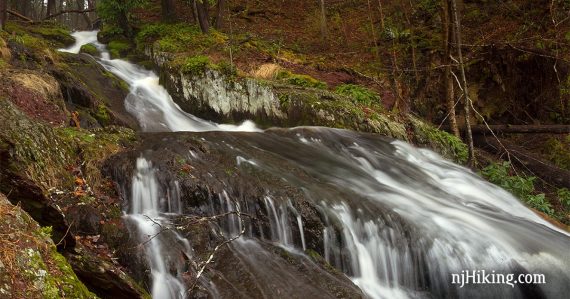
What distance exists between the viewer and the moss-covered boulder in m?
2.24

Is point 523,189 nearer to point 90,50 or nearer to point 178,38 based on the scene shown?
point 178,38

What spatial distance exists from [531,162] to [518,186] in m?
2.83

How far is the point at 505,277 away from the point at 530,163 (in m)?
7.33

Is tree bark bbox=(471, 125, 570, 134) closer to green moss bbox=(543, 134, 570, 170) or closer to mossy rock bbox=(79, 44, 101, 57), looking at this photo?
green moss bbox=(543, 134, 570, 170)

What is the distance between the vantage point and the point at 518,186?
9633 millimetres

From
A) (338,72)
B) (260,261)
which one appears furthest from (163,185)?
(338,72)

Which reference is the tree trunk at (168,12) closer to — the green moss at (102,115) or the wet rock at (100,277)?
the green moss at (102,115)

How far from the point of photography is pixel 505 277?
5.80 metres

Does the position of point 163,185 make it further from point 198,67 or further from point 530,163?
point 530,163

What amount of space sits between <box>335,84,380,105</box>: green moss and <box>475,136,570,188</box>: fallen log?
350 centimetres

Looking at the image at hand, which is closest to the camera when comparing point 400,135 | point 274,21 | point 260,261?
point 260,261

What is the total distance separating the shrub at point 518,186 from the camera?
9.11 m

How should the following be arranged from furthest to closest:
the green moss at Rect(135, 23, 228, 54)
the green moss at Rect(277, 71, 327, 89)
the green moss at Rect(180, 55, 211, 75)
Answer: the green moss at Rect(135, 23, 228, 54) < the green moss at Rect(277, 71, 327, 89) < the green moss at Rect(180, 55, 211, 75)

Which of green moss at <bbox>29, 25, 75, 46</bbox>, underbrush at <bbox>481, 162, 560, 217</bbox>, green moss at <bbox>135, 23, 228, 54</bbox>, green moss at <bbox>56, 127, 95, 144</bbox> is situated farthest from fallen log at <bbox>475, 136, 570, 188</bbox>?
green moss at <bbox>29, 25, 75, 46</bbox>
